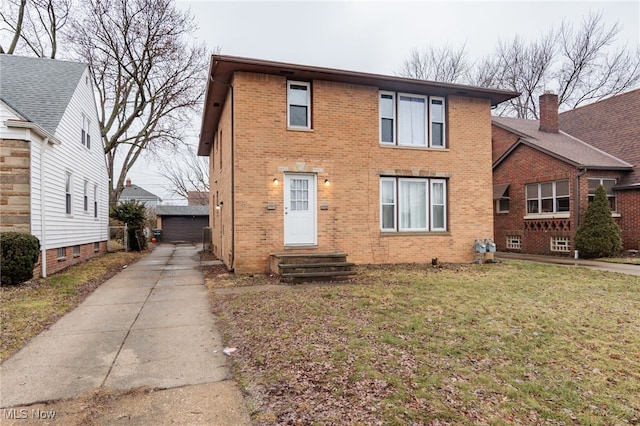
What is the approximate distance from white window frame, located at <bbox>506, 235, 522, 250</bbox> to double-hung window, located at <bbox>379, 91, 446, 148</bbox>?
28.0ft

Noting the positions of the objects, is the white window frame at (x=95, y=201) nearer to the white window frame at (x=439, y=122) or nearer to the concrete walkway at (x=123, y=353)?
the concrete walkway at (x=123, y=353)

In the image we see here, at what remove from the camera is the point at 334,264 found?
924 centimetres

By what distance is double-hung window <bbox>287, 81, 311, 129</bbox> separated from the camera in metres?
10.5

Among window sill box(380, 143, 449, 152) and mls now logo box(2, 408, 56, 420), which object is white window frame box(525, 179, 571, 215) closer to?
window sill box(380, 143, 449, 152)

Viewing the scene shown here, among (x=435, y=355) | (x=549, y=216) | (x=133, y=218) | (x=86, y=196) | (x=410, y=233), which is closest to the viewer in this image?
(x=435, y=355)

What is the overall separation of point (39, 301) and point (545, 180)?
18198 millimetres

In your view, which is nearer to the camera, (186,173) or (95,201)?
(95,201)

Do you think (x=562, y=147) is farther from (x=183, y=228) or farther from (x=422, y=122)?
(x=183, y=228)

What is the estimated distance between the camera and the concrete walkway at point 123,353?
3.55 metres

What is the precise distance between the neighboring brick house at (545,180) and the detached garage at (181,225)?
20920mm

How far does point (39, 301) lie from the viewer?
6.90 m

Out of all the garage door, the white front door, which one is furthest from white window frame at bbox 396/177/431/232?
the garage door

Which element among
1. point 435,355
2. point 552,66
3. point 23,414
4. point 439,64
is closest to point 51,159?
point 23,414

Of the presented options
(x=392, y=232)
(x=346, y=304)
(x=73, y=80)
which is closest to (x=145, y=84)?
(x=73, y=80)
